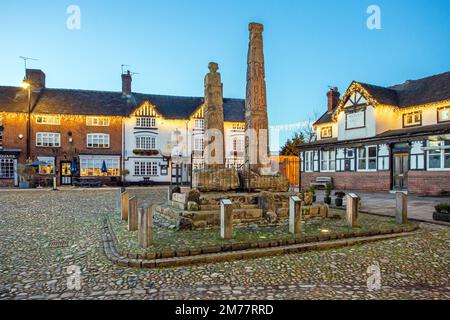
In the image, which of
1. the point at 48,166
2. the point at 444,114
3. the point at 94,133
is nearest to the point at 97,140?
the point at 94,133

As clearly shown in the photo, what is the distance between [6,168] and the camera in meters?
29.6

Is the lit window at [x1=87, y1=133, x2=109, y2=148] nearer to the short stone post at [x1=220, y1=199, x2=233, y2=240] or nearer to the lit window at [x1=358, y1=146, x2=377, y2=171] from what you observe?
the lit window at [x1=358, y1=146, x2=377, y2=171]

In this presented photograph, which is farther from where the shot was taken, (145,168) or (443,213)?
(145,168)

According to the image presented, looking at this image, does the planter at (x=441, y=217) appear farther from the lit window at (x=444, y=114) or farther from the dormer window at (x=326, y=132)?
the dormer window at (x=326, y=132)

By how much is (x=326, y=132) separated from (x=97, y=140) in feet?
77.2

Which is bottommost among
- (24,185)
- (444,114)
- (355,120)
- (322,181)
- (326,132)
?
(24,185)

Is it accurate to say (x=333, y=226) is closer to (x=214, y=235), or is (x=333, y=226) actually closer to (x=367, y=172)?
(x=214, y=235)

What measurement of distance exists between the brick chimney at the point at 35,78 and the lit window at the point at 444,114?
3663 cm

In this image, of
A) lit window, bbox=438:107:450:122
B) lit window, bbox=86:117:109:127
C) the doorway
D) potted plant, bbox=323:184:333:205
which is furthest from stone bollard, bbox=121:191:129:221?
lit window, bbox=86:117:109:127

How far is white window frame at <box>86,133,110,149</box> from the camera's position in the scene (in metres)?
32.1

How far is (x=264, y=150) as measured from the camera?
10.3 m

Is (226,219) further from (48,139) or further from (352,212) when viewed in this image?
(48,139)

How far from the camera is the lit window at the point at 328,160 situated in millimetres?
25422
